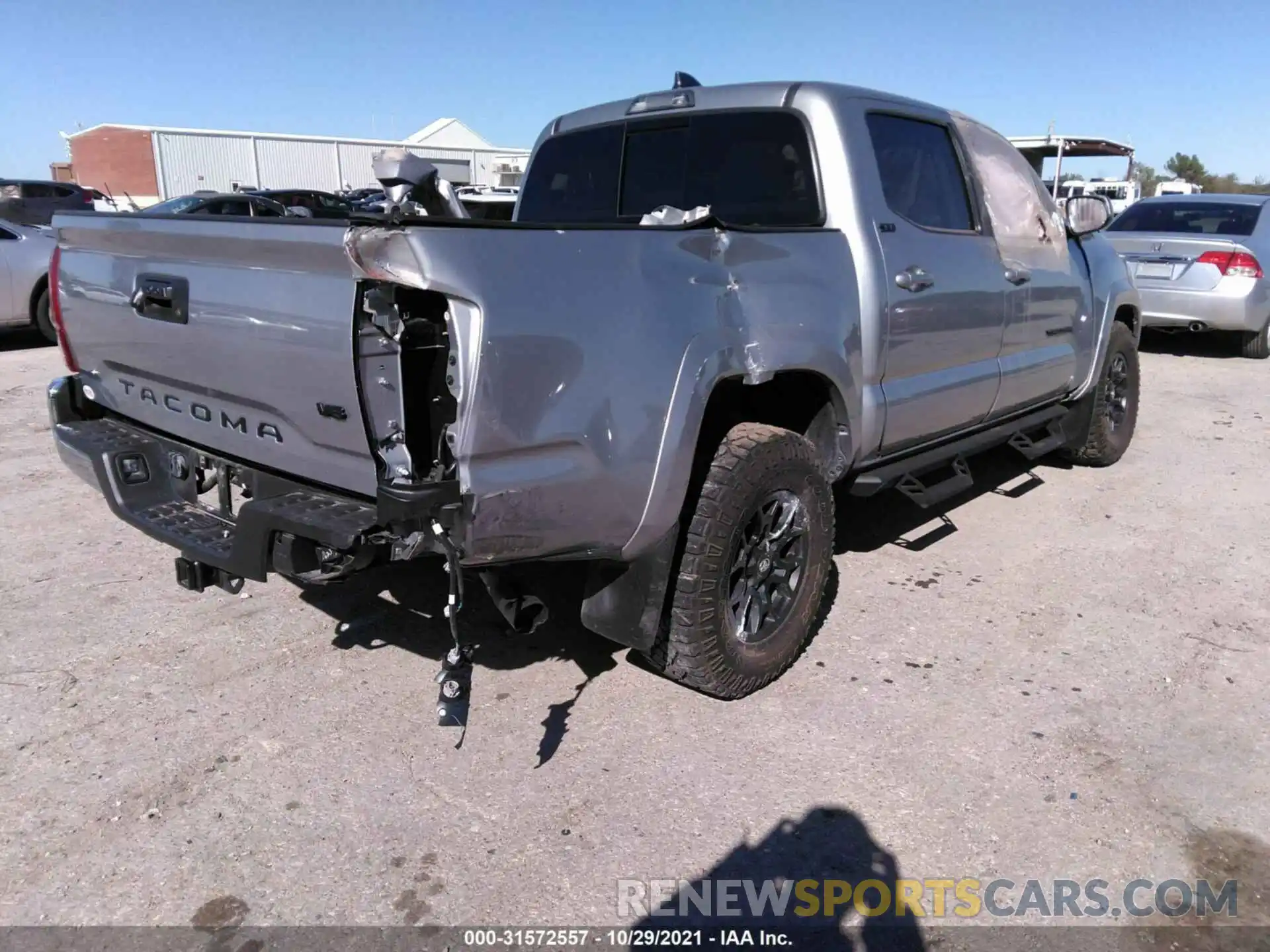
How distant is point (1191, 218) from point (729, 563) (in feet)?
33.8

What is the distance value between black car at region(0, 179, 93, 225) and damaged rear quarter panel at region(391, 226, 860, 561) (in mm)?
16117

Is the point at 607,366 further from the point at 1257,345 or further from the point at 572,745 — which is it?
the point at 1257,345

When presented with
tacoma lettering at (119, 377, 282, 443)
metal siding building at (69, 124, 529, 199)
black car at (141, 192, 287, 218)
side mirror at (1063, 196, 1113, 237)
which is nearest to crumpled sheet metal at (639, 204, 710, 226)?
tacoma lettering at (119, 377, 282, 443)

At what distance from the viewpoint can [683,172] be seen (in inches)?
162

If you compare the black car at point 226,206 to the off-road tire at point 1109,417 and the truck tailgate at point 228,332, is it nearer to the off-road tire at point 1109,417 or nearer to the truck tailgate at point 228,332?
the truck tailgate at point 228,332

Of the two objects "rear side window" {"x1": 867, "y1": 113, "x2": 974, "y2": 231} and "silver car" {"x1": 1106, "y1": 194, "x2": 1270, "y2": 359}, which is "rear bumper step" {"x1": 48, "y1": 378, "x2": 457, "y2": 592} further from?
"silver car" {"x1": 1106, "y1": 194, "x2": 1270, "y2": 359}

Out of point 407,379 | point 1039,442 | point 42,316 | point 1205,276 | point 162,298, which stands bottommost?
point 42,316

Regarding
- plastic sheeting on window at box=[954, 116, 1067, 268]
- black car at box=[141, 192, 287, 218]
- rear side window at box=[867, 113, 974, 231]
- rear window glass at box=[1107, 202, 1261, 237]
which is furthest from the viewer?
black car at box=[141, 192, 287, 218]

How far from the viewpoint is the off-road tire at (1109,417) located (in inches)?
235

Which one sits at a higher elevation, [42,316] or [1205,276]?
[1205,276]

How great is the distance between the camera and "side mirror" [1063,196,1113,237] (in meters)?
5.25

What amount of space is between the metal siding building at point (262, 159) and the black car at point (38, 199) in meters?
23.8

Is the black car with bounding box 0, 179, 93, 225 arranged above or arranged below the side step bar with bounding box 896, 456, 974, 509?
above

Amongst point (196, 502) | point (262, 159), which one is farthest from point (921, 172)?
point (262, 159)
